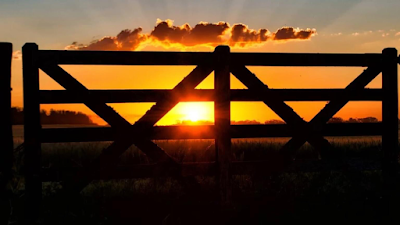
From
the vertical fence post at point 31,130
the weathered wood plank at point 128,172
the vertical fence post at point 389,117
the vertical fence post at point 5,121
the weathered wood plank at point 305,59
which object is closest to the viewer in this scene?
the vertical fence post at point 5,121

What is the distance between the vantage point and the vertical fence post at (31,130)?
6.30m

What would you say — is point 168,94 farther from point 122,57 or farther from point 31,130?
point 31,130

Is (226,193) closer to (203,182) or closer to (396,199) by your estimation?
(203,182)

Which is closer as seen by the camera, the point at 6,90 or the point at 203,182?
the point at 6,90

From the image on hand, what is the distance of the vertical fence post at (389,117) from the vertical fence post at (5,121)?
243 inches

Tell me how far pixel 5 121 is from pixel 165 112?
7.59ft

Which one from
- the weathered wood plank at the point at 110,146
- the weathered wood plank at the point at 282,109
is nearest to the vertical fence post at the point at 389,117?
the weathered wood plank at the point at 282,109

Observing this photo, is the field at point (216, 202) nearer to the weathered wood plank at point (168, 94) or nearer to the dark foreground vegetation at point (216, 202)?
the dark foreground vegetation at point (216, 202)

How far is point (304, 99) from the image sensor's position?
22.7 ft

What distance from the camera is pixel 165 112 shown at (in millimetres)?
6461

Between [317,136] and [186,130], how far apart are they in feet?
7.53

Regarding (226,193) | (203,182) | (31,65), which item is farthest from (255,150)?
(31,65)

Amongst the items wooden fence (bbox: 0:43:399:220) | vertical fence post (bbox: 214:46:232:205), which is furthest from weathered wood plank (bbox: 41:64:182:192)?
vertical fence post (bbox: 214:46:232:205)

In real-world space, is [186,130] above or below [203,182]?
above
